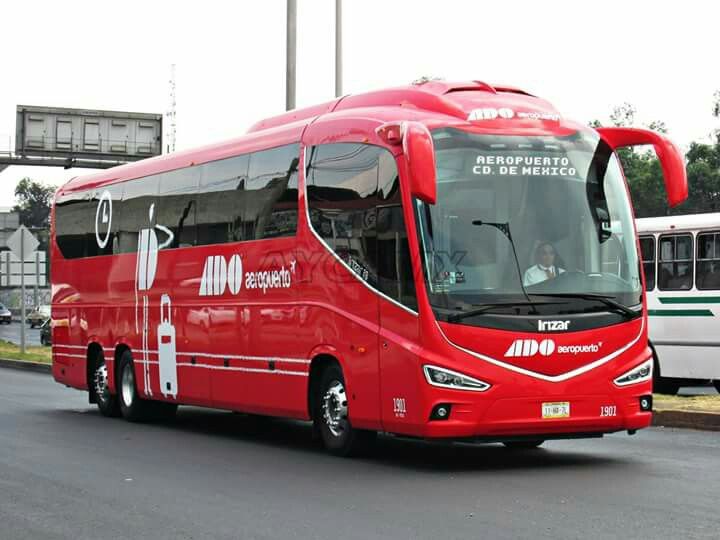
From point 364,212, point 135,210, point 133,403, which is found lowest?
point 133,403

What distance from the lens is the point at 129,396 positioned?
2067 centimetres

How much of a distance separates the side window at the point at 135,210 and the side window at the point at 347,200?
5217mm

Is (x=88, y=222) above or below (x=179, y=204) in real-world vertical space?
below

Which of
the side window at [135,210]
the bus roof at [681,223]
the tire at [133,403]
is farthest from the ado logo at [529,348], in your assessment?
the bus roof at [681,223]

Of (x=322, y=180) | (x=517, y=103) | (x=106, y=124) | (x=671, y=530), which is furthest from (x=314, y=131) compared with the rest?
(x=106, y=124)

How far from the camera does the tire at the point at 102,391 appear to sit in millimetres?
21484

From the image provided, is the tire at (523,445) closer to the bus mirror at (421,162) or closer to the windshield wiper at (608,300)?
the windshield wiper at (608,300)

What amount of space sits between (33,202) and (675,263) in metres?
179

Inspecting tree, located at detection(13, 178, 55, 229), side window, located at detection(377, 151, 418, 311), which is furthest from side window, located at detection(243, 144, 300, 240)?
tree, located at detection(13, 178, 55, 229)

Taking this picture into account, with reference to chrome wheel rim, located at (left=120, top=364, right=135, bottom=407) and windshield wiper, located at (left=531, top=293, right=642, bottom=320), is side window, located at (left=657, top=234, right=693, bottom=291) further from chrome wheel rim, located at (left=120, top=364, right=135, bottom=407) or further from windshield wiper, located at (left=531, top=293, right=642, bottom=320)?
windshield wiper, located at (left=531, top=293, right=642, bottom=320)

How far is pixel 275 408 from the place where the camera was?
52.1ft

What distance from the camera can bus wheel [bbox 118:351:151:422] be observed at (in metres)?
20.5

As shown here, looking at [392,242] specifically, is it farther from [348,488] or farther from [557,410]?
[348,488]

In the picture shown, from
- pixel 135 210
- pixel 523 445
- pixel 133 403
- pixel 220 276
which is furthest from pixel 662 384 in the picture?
pixel 220 276
